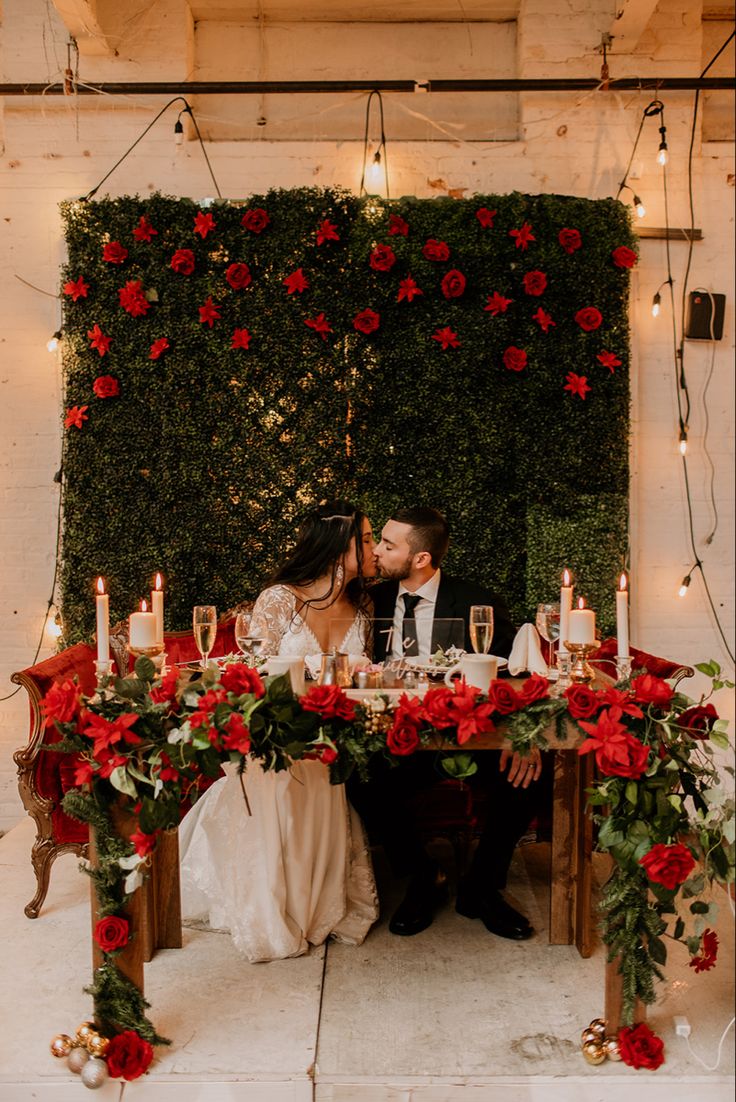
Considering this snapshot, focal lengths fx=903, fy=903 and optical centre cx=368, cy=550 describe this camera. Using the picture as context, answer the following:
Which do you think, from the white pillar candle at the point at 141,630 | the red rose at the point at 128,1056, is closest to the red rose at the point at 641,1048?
the red rose at the point at 128,1056

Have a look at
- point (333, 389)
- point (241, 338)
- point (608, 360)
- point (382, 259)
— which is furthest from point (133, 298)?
point (608, 360)

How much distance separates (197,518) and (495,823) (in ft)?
7.27

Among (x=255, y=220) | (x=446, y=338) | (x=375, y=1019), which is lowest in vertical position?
(x=375, y=1019)

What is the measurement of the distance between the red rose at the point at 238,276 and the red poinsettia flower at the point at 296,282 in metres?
0.20

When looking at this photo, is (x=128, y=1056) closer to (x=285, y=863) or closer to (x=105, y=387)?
(x=285, y=863)

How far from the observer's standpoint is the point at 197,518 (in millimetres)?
4523

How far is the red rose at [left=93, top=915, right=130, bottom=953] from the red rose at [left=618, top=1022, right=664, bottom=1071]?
1.32 meters

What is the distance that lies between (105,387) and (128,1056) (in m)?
3.09

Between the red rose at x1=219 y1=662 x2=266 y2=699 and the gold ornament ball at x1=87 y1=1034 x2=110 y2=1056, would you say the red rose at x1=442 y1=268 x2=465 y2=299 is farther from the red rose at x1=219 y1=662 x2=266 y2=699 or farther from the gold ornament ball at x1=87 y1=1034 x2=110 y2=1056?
the gold ornament ball at x1=87 y1=1034 x2=110 y2=1056

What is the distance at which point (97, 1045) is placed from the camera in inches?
91.7

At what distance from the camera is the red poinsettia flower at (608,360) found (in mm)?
4516

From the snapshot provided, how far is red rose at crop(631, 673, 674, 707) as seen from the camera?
233 cm

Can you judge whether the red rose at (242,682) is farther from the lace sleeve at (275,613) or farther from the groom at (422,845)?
the lace sleeve at (275,613)

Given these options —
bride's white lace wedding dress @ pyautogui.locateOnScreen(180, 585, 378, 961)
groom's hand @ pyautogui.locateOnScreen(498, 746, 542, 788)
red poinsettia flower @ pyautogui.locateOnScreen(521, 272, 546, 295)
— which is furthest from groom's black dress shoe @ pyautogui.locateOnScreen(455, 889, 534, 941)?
red poinsettia flower @ pyautogui.locateOnScreen(521, 272, 546, 295)
